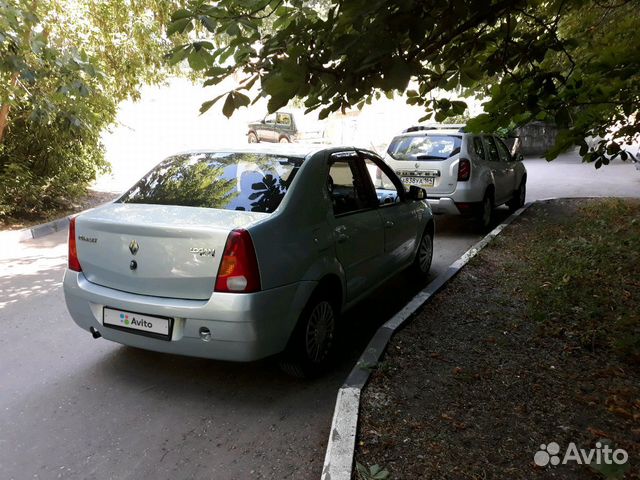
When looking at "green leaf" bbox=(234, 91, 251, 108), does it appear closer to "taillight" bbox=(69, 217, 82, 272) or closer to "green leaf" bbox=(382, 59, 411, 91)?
"green leaf" bbox=(382, 59, 411, 91)

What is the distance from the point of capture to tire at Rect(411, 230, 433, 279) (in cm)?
565

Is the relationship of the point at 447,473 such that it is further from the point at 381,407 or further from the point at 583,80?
the point at 583,80

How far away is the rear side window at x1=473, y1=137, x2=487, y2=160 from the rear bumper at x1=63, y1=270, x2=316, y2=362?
5871mm

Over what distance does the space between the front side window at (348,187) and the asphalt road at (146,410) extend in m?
1.14

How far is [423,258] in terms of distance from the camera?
5820 mm

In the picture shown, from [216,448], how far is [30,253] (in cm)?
592

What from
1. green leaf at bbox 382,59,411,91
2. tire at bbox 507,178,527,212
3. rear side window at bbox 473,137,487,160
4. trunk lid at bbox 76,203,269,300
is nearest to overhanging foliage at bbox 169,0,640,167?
green leaf at bbox 382,59,411,91

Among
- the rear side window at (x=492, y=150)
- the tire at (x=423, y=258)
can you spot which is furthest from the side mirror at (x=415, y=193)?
the rear side window at (x=492, y=150)

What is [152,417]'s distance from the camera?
3.08 m

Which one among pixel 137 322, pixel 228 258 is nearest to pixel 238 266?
pixel 228 258

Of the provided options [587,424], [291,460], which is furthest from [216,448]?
[587,424]

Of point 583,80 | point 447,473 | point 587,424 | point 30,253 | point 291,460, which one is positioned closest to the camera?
point 447,473

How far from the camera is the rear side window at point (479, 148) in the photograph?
8263 mm

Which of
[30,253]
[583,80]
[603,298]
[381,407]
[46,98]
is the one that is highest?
[583,80]
